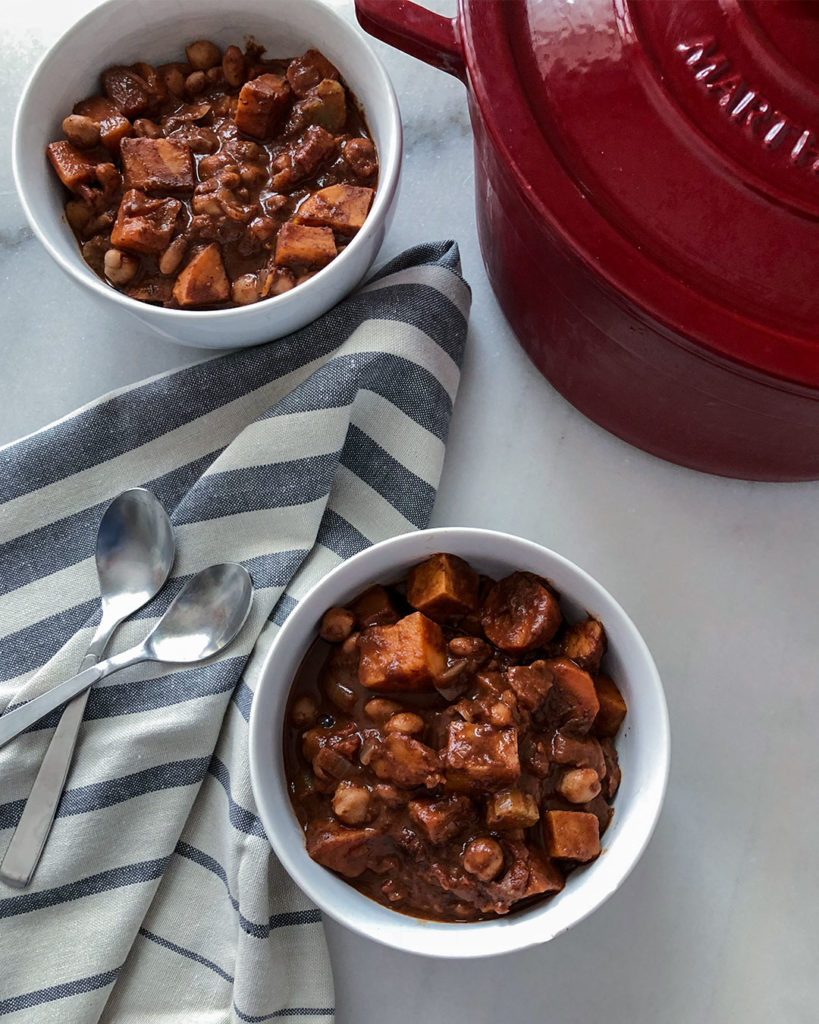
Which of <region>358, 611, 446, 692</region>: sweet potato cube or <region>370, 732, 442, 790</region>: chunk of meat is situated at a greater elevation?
<region>358, 611, 446, 692</region>: sweet potato cube

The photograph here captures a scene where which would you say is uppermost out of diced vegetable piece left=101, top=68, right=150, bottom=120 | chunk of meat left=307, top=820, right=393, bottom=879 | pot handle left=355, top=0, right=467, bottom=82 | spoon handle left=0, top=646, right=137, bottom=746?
pot handle left=355, top=0, right=467, bottom=82

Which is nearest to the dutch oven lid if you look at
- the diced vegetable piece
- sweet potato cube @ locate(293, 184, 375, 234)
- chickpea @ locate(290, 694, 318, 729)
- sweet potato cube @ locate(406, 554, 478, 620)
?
sweet potato cube @ locate(293, 184, 375, 234)

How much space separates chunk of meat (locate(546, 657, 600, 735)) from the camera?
1.23 meters

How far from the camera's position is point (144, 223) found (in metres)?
1.33

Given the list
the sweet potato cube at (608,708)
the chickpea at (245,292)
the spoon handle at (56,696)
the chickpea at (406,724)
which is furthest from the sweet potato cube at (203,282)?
the sweet potato cube at (608,708)

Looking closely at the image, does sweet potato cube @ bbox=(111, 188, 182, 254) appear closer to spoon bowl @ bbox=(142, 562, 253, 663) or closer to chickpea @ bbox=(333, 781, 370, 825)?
spoon bowl @ bbox=(142, 562, 253, 663)

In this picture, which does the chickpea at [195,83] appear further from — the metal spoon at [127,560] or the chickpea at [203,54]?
the metal spoon at [127,560]

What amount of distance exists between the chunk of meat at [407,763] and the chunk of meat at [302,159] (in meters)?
0.72

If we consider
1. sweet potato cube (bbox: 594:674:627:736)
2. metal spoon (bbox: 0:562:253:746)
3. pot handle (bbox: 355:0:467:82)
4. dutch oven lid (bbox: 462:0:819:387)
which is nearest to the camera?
dutch oven lid (bbox: 462:0:819:387)

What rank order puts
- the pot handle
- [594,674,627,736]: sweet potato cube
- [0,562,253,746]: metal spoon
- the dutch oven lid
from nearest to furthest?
the dutch oven lid, the pot handle, [594,674,627,736]: sweet potato cube, [0,562,253,746]: metal spoon

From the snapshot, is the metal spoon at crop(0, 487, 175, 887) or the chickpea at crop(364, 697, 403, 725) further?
the metal spoon at crop(0, 487, 175, 887)

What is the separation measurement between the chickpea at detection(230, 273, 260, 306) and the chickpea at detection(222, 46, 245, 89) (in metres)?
0.28

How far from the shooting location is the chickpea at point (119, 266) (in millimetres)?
1345

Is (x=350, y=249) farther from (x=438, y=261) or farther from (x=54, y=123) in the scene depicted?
(x=54, y=123)
